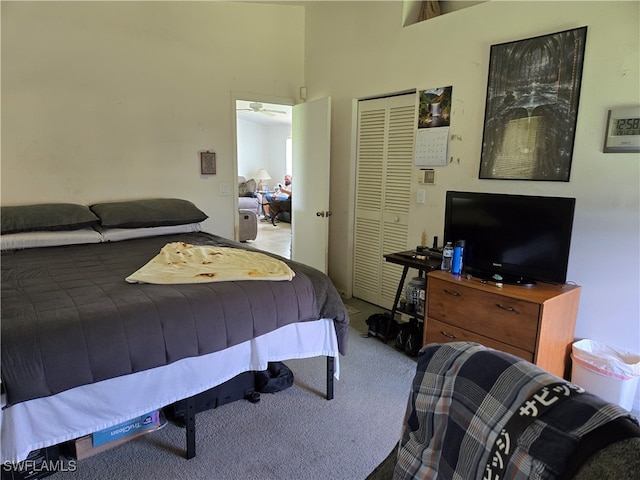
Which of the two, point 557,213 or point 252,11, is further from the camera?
point 252,11

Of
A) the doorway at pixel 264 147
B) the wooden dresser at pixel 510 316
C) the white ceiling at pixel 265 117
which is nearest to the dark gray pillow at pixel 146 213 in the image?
the wooden dresser at pixel 510 316

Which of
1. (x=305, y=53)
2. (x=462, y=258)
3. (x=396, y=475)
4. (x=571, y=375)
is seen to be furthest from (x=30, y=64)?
(x=571, y=375)

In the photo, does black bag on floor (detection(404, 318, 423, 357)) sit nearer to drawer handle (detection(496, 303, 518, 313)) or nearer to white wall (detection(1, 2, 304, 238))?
drawer handle (detection(496, 303, 518, 313))

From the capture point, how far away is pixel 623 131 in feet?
6.89

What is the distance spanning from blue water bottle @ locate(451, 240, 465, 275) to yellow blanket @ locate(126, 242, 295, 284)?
3.56 feet

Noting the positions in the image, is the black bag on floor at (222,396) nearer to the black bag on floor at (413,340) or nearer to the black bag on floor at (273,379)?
the black bag on floor at (273,379)

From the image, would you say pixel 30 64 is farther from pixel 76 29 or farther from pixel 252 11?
pixel 252 11

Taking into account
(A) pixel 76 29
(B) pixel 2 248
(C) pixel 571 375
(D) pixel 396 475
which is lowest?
(C) pixel 571 375

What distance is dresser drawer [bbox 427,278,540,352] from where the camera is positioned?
2.09 metres

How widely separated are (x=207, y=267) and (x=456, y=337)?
1547 millimetres

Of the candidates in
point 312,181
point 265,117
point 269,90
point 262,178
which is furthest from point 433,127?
point 262,178

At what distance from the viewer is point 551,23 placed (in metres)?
2.33

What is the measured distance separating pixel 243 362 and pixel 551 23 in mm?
2571

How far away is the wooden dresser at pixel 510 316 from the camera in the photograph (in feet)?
6.81
